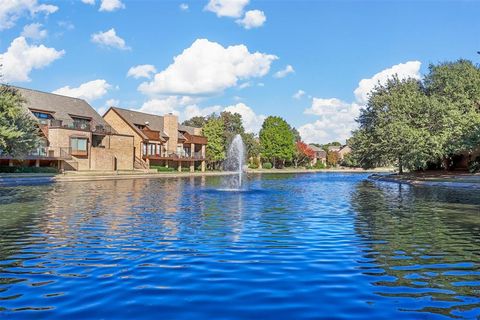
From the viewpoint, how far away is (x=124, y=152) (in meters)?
71.7

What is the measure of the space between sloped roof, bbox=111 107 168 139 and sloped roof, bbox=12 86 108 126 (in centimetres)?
526

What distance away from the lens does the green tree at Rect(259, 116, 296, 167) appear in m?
118

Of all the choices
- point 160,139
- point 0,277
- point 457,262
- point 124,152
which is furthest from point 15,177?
point 457,262

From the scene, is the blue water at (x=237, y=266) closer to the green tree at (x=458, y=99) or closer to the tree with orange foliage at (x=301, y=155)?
the green tree at (x=458, y=99)

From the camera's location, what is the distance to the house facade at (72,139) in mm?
60406

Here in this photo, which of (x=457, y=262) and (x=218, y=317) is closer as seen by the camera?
(x=218, y=317)

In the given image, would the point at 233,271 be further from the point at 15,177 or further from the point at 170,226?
the point at 15,177

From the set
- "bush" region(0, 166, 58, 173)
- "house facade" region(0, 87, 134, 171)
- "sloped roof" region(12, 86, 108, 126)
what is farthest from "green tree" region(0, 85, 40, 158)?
"sloped roof" region(12, 86, 108, 126)

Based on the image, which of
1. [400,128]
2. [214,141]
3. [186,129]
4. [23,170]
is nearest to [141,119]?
[186,129]

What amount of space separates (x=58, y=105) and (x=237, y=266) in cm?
6497

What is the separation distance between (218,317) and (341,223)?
37.9 ft

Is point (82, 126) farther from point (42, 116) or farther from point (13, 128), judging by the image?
point (13, 128)

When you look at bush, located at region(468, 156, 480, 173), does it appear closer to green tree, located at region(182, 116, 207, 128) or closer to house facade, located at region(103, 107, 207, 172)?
house facade, located at region(103, 107, 207, 172)

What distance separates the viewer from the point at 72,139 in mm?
63250
